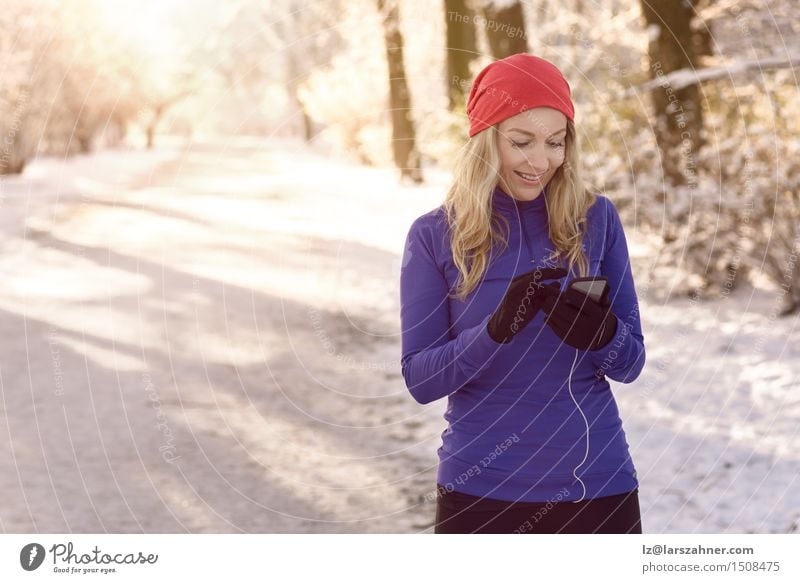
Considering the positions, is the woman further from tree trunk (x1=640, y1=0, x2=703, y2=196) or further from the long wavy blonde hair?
tree trunk (x1=640, y1=0, x2=703, y2=196)

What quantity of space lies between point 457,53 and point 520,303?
1616cm

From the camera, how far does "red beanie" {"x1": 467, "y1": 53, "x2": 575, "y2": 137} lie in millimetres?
2559

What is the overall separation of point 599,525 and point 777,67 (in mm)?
6366

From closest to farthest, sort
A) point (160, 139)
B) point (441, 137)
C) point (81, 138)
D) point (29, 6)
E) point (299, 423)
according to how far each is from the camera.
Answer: point (299, 423)
point (441, 137)
point (29, 6)
point (81, 138)
point (160, 139)

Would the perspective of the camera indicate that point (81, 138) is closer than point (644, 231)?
No

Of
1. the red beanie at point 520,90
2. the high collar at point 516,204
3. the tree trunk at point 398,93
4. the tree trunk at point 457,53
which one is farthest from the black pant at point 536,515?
the tree trunk at point 398,93

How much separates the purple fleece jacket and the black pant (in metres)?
0.03

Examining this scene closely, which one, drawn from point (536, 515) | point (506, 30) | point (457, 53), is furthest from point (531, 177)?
point (457, 53)

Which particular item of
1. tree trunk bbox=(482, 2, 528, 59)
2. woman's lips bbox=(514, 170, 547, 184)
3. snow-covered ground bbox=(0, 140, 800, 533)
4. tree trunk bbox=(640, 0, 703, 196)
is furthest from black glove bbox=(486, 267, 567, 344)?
tree trunk bbox=(482, 2, 528, 59)

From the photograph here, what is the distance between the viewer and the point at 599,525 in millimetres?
2596

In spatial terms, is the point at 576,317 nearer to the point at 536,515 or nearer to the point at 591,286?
the point at 591,286

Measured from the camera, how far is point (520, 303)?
2.33 m
